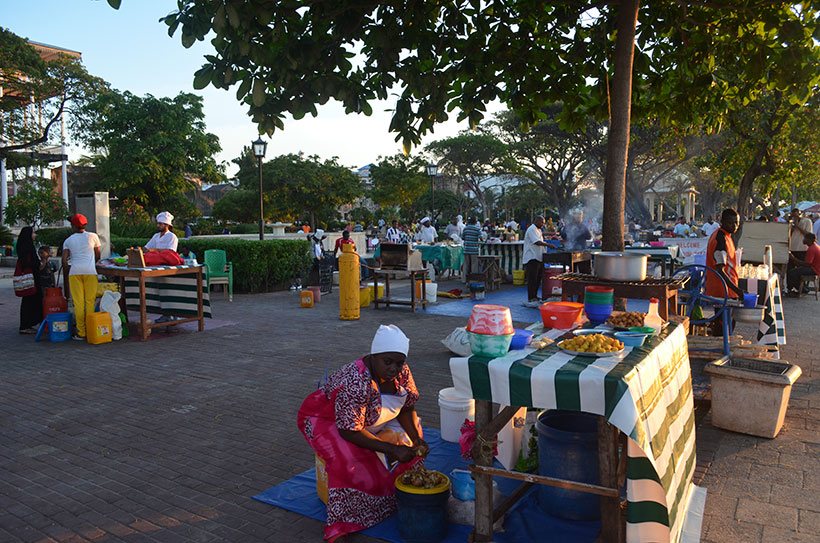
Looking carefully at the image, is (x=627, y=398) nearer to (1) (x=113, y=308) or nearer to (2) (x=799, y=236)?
(1) (x=113, y=308)

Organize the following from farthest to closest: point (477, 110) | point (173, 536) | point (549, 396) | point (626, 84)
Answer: point (477, 110) < point (626, 84) < point (173, 536) < point (549, 396)

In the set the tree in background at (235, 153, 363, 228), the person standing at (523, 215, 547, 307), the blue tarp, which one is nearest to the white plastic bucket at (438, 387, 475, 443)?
the blue tarp

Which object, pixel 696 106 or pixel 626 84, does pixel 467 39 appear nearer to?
pixel 626 84

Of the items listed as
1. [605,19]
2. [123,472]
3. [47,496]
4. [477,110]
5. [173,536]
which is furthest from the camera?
[605,19]

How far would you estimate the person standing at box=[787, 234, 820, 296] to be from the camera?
554 inches

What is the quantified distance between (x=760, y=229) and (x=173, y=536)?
46.4 feet

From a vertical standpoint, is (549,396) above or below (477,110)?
below

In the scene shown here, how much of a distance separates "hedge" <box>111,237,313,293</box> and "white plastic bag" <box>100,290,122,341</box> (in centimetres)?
544

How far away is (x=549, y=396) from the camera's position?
326 centimetres

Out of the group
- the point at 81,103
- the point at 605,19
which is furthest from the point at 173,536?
the point at 81,103

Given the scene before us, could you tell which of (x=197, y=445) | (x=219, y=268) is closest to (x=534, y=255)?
(x=219, y=268)

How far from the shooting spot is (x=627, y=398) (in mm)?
3076

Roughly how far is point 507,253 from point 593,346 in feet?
45.8

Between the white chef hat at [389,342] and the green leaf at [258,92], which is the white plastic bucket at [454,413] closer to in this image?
the white chef hat at [389,342]
